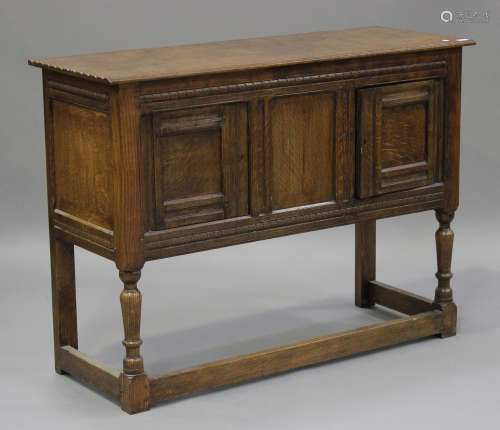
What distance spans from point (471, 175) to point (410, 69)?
203 centimetres

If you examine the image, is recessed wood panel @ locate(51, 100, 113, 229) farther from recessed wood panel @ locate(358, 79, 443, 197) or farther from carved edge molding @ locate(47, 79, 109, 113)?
recessed wood panel @ locate(358, 79, 443, 197)

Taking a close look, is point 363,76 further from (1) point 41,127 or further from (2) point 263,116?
(1) point 41,127

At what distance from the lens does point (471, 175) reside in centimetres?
780

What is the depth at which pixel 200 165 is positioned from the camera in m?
5.46

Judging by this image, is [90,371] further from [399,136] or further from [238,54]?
[399,136]

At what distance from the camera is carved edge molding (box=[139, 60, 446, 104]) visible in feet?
17.4

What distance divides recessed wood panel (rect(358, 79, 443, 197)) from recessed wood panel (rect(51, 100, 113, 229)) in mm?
1063

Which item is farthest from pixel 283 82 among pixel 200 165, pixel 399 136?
pixel 399 136

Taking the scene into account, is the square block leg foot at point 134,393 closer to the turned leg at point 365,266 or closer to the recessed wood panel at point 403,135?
the recessed wood panel at point 403,135

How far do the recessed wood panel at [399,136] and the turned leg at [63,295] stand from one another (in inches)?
46.7

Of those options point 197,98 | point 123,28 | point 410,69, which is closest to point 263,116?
point 197,98

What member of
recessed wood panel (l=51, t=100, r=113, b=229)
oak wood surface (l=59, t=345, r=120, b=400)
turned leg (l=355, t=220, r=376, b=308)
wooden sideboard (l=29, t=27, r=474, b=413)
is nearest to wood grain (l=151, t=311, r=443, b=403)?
wooden sideboard (l=29, t=27, r=474, b=413)

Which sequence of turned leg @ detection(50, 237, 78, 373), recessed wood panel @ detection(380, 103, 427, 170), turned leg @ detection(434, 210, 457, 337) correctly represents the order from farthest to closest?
turned leg @ detection(434, 210, 457, 337)
recessed wood panel @ detection(380, 103, 427, 170)
turned leg @ detection(50, 237, 78, 373)

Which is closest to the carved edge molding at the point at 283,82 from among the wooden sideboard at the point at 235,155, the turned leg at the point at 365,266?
the wooden sideboard at the point at 235,155
